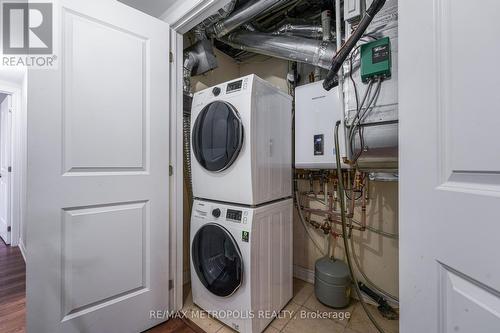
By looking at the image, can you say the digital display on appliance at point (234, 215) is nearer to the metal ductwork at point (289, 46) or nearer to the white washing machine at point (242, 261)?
the white washing machine at point (242, 261)

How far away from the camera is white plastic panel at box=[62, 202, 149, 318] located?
1.13 metres

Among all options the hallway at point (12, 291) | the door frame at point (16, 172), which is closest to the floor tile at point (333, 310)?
the hallway at point (12, 291)

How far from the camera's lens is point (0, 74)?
2408 mm

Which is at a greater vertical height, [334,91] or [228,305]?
[334,91]

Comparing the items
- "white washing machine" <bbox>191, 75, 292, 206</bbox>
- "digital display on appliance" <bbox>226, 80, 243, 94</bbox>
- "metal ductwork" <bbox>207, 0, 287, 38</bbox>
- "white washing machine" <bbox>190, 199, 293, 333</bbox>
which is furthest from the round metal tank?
"metal ductwork" <bbox>207, 0, 287, 38</bbox>

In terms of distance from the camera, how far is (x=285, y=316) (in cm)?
153

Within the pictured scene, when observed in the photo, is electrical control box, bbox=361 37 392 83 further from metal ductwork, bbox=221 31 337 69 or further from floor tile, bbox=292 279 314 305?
floor tile, bbox=292 279 314 305

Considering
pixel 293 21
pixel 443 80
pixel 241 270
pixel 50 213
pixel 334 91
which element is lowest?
pixel 241 270

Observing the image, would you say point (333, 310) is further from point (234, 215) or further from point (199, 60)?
point (199, 60)

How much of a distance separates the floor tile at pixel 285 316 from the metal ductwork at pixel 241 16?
217 cm

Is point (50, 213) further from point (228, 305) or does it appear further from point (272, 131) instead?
point (272, 131)

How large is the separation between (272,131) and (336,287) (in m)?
1.26

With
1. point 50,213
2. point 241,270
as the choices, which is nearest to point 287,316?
point 241,270

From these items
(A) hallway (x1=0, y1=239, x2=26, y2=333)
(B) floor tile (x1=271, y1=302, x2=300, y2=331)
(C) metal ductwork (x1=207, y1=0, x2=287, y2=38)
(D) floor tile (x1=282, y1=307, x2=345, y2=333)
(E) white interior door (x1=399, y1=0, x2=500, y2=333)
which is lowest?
(D) floor tile (x1=282, y1=307, x2=345, y2=333)
